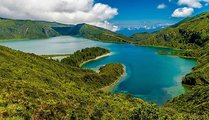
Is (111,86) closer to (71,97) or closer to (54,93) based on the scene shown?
(71,97)

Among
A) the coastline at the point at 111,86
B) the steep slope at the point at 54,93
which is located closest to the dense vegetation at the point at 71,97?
the steep slope at the point at 54,93

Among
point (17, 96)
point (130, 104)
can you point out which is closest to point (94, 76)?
point (130, 104)

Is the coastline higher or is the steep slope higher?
the steep slope

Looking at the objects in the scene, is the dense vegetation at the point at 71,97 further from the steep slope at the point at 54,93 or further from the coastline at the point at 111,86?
the coastline at the point at 111,86

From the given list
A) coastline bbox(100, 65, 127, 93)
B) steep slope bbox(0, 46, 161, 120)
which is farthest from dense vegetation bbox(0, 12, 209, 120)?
coastline bbox(100, 65, 127, 93)

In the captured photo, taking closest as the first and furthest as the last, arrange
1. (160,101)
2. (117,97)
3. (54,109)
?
(54,109)
(117,97)
(160,101)

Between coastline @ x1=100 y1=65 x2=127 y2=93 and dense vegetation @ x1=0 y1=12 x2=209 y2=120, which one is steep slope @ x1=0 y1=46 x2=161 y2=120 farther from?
coastline @ x1=100 y1=65 x2=127 y2=93

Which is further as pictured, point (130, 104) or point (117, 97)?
point (117, 97)

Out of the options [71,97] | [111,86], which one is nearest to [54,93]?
[71,97]

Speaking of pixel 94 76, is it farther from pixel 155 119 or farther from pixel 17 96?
pixel 155 119

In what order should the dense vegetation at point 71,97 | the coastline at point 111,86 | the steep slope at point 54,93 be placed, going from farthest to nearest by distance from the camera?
the coastline at point 111,86
the steep slope at point 54,93
the dense vegetation at point 71,97

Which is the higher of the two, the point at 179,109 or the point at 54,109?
the point at 54,109
